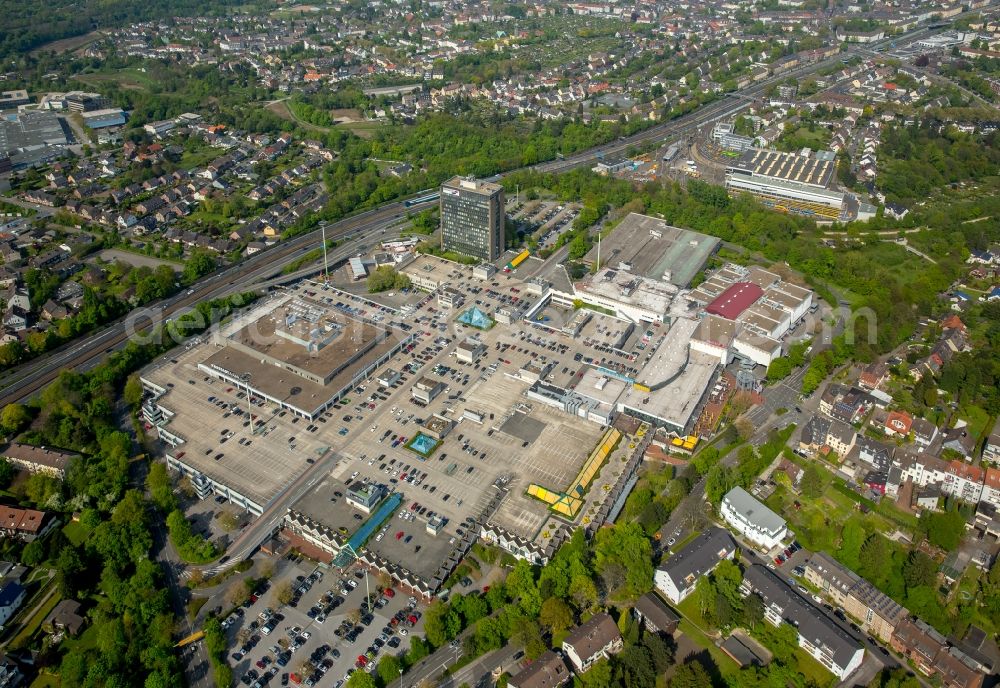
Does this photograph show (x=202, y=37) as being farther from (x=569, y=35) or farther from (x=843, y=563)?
(x=843, y=563)

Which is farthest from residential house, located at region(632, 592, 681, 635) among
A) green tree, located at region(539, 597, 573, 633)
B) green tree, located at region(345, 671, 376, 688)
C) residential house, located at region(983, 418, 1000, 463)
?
residential house, located at region(983, 418, 1000, 463)

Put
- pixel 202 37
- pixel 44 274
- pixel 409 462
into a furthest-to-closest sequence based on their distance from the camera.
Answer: pixel 202 37 < pixel 44 274 < pixel 409 462

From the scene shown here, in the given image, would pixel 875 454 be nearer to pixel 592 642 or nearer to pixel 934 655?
pixel 934 655

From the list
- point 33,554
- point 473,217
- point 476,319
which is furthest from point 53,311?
point 473,217

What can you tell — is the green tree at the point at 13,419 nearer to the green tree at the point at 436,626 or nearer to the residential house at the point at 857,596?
the green tree at the point at 436,626

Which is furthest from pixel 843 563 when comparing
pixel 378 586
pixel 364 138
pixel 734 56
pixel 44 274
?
pixel 734 56

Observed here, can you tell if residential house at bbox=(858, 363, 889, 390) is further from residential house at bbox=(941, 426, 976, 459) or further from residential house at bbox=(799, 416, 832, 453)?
residential house at bbox=(799, 416, 832, 453)

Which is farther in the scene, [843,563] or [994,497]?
[994,497]

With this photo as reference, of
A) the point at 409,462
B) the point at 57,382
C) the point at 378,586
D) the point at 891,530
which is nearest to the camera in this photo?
the point at 378,586
